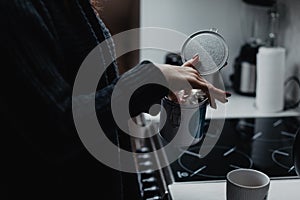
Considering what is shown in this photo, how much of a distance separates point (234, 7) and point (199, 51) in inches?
Answer: 34.4

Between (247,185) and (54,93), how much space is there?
1.48ft

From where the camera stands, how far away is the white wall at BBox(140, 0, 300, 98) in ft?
5.58

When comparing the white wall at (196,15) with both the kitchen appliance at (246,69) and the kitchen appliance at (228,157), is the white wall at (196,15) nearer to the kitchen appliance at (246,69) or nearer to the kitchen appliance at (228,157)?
the kitchen appliance at (246,69)

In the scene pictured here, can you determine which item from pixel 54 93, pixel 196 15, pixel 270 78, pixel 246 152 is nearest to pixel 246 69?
pixel 270 78

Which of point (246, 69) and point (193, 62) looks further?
point (246, 69)

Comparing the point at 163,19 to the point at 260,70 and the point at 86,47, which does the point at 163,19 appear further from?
the point at 86,47

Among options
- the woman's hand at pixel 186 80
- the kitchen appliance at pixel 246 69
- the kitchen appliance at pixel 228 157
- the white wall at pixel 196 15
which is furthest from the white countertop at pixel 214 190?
the white wall at pixel 196 15

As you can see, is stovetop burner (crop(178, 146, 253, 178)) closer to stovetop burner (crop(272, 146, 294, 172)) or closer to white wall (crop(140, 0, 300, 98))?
stovetop burner (crop(272, 146, 294, 172))

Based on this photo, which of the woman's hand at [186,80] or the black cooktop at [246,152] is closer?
the woman's hand at [186,80]

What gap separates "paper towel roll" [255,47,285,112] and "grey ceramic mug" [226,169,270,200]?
70 centimetres

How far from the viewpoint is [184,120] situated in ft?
3.03

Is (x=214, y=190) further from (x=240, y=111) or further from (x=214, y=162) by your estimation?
(x=240, y=111)

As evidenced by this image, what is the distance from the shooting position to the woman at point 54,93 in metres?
0.70

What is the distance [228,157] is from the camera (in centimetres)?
128
